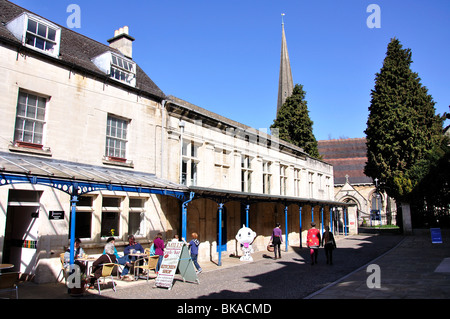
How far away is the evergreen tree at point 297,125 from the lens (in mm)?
39281

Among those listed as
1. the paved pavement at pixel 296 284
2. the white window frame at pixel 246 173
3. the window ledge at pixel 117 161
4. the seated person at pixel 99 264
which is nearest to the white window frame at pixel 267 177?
the white window frame at pixel 246 173

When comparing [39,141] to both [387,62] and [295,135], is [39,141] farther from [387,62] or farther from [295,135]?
[387,62]

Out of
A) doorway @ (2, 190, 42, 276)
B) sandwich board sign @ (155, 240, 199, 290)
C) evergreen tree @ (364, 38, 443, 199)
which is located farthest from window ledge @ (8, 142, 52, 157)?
evergreen tree @ (364, 38, 443, 199)

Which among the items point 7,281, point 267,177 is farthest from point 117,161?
point 267,177

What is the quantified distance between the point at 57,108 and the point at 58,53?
186cm

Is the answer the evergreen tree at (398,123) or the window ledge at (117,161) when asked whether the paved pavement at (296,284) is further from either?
the evergreen tree at (398,123)

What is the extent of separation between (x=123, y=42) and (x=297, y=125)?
27.3 meters

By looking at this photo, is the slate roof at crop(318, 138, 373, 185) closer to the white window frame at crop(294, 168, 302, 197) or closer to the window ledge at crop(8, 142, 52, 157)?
the white window frame at crop(294, 168, 302, 197)

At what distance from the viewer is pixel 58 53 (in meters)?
11.2

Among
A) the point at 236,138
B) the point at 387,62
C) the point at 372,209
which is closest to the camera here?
the point at 236,138

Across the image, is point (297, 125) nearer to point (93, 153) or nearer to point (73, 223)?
point (93, 153)

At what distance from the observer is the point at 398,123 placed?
109 ft

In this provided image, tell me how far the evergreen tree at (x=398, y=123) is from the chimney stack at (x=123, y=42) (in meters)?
26.1
